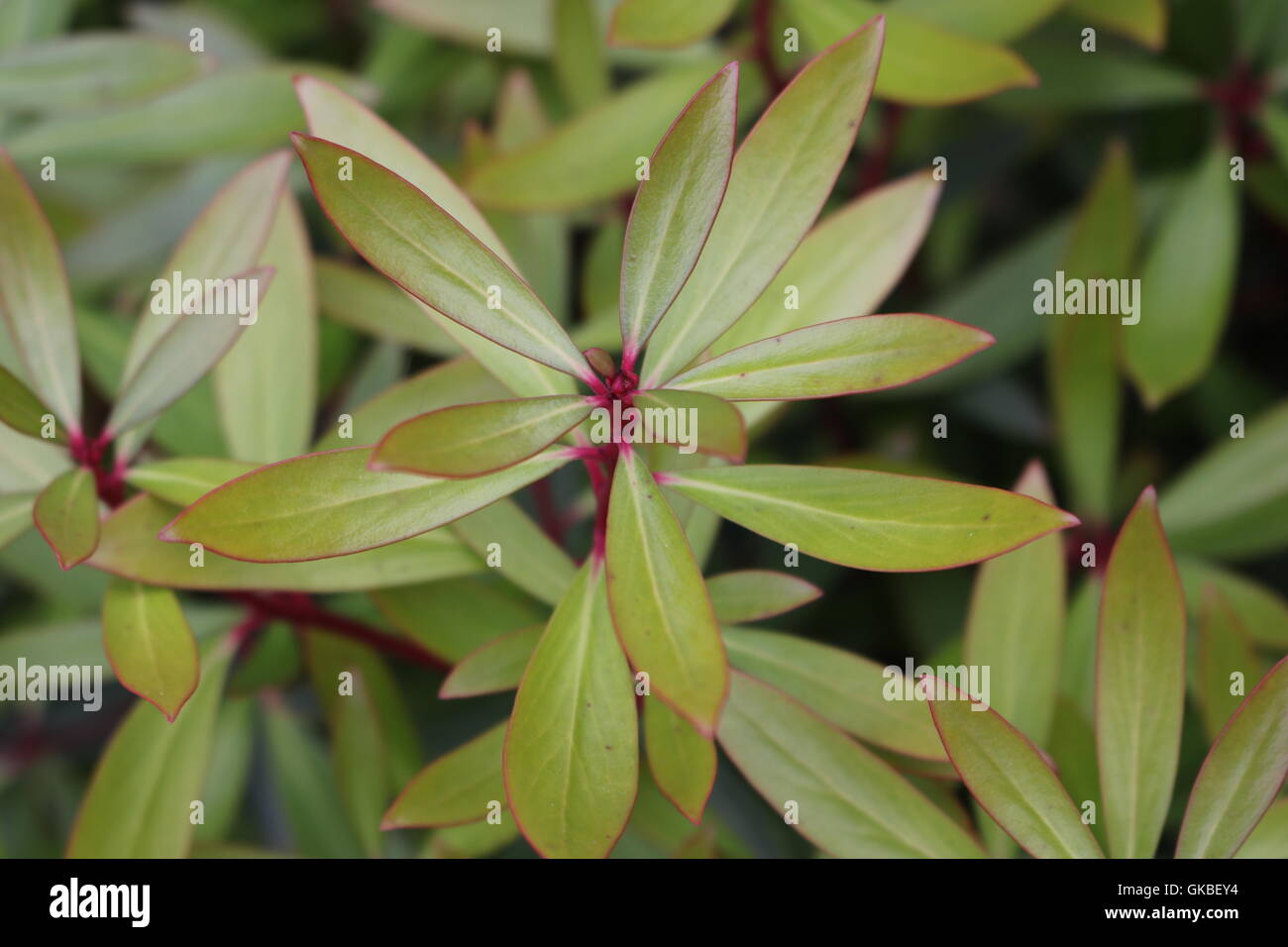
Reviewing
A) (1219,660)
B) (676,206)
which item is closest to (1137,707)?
(1219,660)

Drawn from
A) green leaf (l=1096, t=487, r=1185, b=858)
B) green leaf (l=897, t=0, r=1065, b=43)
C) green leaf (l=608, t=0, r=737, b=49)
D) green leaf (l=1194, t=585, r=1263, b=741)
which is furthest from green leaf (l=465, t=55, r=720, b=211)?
green leaf (l=1194, t=585, r=1263, b=741)

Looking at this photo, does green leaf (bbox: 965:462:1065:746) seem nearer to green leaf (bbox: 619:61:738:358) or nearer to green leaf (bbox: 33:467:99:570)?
green leaf (bbox: 619:61:738:358)

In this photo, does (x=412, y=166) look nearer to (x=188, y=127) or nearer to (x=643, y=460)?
(x=643, y=460)

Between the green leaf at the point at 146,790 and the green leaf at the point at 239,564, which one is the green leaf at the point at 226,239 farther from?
the green leaf at the point at 146,790

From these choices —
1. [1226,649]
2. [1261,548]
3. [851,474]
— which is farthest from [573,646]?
[1261,548]
